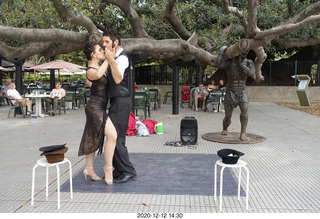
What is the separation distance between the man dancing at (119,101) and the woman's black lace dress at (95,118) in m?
0.10

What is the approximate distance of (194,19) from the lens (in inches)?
583

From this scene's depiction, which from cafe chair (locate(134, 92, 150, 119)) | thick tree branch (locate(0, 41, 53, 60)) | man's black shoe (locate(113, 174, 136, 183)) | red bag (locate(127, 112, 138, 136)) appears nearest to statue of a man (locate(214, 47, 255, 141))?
red bag (locate(127, 112, 138, 136))

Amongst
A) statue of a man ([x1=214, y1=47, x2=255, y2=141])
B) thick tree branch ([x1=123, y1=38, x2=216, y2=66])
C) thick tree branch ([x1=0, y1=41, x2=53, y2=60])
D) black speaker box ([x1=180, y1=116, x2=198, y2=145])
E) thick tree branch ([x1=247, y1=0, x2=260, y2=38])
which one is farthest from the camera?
thick tree branch ([x1=0, y1=41, x2=53, y2=60])

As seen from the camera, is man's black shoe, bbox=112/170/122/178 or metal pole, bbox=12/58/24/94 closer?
man's black shoe, bbox=112/170/122/178

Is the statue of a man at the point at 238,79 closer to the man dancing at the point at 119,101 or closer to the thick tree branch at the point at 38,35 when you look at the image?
the man dancing at the point at 119,101

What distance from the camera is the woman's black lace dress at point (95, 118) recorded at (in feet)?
13.9

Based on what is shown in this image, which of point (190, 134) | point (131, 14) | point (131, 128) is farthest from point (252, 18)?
point (131, 14)

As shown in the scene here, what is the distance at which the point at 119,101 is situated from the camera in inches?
169

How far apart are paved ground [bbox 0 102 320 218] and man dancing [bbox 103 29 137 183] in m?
0.57

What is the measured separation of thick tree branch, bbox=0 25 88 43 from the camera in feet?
24.3

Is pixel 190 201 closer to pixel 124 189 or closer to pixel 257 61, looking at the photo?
pixel 124 189

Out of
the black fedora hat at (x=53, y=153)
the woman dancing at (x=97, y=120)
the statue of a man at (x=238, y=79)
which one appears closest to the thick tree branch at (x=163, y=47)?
the statue of a man at (x=238, y=79)

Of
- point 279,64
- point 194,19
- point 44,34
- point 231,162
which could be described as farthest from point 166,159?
point 279,64

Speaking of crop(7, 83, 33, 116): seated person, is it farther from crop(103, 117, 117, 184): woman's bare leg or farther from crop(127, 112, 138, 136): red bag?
crop(103, 117, 117, 184): woman's bare leg
